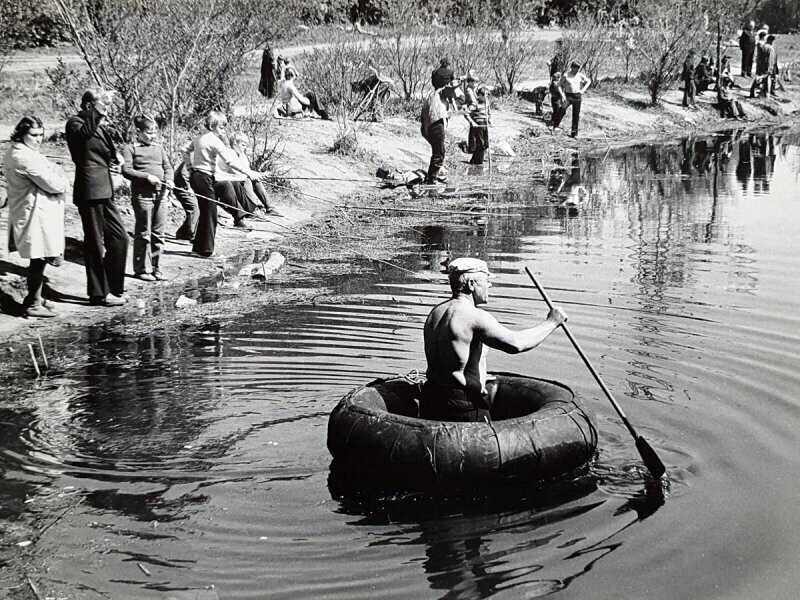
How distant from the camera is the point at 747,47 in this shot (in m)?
41.2

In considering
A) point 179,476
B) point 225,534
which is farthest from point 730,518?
point 179,476

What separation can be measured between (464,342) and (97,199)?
5744 mm

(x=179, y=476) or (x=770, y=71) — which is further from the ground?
(x=770, y=71)

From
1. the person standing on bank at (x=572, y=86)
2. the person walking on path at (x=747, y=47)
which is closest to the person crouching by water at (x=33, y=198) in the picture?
the person standing on bank at (x=572, y=86)

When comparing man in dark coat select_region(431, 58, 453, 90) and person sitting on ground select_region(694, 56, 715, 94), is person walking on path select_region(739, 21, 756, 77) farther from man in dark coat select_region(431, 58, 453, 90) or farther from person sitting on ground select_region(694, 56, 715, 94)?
man in dark coat select_region(431, 58, 453, 90)

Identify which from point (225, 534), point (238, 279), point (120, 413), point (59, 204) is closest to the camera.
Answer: point (225, 534)

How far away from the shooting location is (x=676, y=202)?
20625 mm

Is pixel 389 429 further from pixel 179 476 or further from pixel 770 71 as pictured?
pixel 770 71

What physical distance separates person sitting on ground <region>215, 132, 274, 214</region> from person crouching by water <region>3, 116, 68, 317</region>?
3652mm

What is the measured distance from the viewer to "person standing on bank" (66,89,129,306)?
36.8 ft

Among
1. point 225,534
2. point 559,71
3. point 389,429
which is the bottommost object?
point 225,534

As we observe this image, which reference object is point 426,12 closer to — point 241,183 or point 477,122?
point 477,122

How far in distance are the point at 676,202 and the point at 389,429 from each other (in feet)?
49.2

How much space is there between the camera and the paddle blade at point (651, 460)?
7238mm
